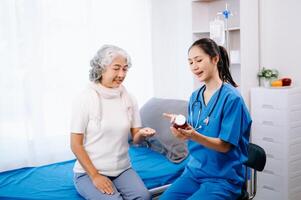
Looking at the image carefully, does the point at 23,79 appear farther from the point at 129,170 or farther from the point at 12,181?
the point at 129,170

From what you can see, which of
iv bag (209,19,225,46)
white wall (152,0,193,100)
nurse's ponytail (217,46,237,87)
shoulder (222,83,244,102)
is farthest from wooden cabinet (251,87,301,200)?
shoulder (222,83,244,102)

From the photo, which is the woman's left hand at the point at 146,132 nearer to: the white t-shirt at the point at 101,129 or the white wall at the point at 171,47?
the white t-shirt at the point at 101,129

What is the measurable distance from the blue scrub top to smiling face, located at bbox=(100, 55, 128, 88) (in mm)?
518

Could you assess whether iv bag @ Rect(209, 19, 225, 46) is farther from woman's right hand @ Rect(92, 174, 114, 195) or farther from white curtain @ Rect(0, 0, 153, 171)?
woman's right hand @ Rect(92, 174, 114, 195)

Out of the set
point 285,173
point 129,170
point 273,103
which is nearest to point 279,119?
point 273,103

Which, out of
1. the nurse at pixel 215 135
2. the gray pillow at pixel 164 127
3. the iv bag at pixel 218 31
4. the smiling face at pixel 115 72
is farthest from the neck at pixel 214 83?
the iv bag at pixel 218 31

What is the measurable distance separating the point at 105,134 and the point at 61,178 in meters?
0.51

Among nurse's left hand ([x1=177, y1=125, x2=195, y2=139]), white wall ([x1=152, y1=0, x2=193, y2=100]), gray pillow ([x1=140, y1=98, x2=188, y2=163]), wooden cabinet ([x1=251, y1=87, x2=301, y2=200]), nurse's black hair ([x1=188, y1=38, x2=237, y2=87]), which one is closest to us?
nurse's left hand ([x1=177, y1=125, x2=195, y2=139])

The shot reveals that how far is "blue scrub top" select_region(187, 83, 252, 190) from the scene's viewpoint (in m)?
1.66

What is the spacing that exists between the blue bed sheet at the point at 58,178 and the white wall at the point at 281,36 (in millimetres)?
1184

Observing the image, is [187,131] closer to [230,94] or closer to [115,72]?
[230,94]

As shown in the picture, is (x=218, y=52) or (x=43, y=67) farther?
(x=43, y=67)

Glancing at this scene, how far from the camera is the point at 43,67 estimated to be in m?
2.71

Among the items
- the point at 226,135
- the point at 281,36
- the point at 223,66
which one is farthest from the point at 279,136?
the point at 226,135
